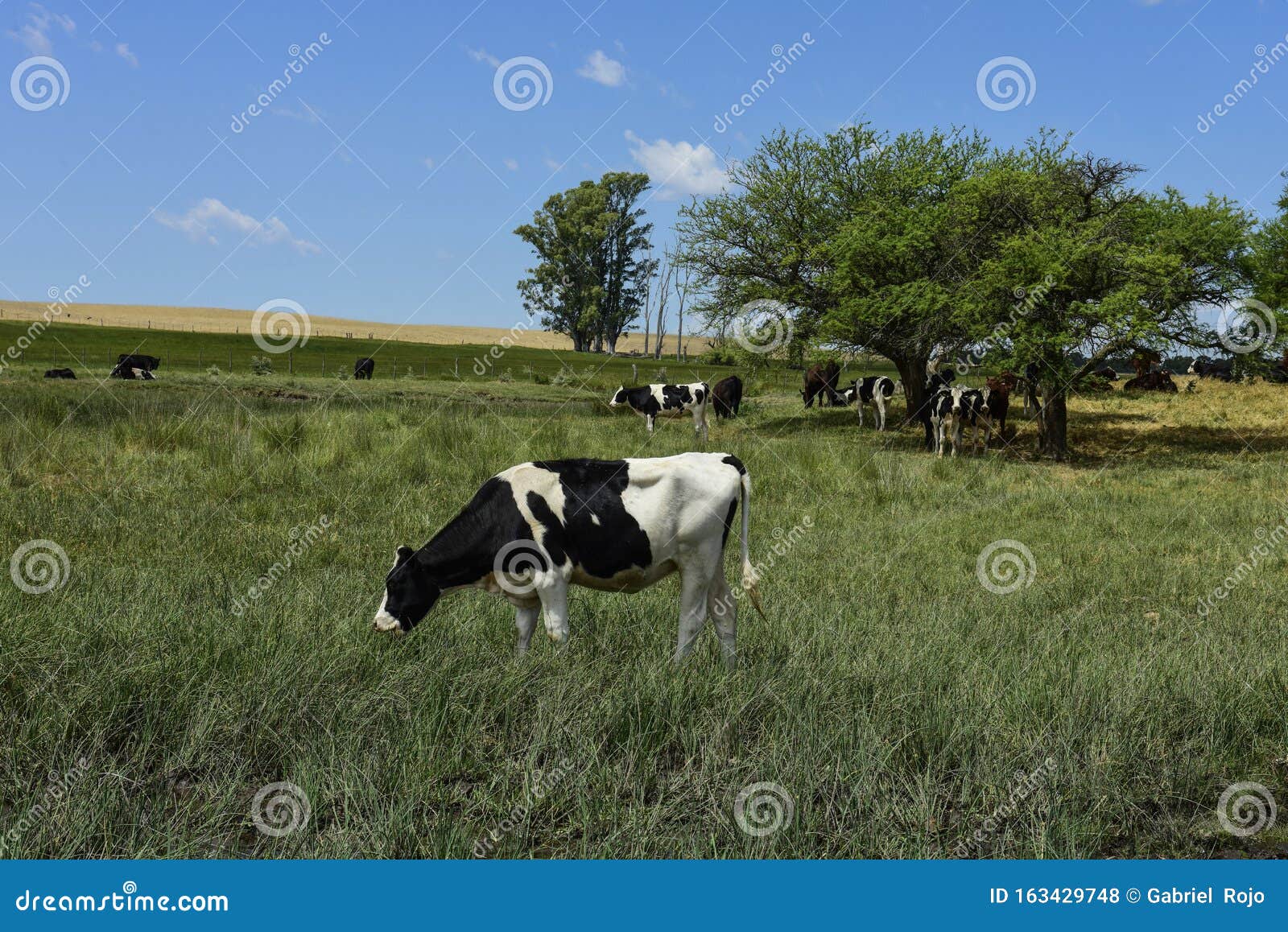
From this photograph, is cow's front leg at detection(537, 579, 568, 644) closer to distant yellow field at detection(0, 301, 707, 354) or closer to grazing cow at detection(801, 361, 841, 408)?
grazing cow at detection(801, 361, 841, 408)

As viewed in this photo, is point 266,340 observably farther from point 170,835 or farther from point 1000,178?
point 170,835

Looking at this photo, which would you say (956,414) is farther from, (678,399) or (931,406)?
(678,399)

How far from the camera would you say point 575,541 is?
19.1 ft

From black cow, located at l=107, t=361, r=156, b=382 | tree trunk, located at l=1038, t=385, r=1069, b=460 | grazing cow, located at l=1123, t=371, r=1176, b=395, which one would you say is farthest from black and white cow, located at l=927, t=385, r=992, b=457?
black cow, located at l=107, t=361, r=156, b=382

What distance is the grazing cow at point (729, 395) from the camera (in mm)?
38125

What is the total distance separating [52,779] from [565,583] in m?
2.75

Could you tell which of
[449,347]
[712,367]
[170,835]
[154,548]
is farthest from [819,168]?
[449,347]

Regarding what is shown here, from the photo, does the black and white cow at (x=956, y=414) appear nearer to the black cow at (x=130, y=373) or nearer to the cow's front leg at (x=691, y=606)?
the cow's front leg at (x=691, y=606)

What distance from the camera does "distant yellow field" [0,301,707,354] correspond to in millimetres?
115750

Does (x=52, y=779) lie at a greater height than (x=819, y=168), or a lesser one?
lesser

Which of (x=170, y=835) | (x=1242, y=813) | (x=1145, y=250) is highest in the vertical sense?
(x=1145, y=250)

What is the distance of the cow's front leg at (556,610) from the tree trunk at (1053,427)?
23.7 metres

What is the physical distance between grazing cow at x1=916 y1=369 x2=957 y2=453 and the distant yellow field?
251 ft

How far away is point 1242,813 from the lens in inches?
195
